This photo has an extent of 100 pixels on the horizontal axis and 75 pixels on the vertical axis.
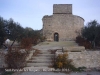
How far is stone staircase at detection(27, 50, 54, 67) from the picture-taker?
8005 mm

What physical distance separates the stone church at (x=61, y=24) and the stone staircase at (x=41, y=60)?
53.3 feet

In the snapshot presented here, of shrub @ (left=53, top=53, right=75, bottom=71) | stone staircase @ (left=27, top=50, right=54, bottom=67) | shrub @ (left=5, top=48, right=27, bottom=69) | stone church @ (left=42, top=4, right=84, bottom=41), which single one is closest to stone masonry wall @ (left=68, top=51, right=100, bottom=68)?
shrub @ (left=53, top=53, right=75, bottom=71)

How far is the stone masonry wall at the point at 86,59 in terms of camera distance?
780cm

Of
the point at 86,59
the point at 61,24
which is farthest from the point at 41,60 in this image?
the point at 61,24

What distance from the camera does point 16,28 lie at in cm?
1318

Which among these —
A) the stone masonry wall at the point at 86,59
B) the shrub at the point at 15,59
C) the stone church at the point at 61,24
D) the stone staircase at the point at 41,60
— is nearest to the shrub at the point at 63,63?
the stone masonry wall at the point at 86,59

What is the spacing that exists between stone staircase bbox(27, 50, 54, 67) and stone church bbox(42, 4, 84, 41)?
1625 cm

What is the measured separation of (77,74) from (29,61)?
293cm

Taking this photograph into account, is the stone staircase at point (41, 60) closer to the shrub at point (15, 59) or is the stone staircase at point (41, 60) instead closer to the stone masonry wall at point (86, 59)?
the shrub at point (15, 59)

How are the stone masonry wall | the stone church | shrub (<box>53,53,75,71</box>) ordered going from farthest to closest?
the stone church < the stone masonry wall < shrub (<box>53,53,75,71</box>)

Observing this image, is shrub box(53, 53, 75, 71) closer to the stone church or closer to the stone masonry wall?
the stone masonry wall

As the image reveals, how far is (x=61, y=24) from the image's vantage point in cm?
2591

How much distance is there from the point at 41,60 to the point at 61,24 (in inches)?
704

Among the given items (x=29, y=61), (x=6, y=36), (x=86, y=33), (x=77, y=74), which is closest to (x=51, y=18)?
(x=86, y=33)
